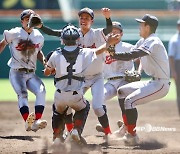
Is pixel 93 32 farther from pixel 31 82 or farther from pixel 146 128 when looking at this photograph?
pixel 146 128

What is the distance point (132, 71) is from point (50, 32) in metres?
1.31

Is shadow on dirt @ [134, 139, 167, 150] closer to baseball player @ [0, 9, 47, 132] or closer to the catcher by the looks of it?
the catcher

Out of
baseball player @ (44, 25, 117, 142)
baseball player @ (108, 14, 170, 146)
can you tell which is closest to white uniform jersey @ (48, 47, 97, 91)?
baseball player @ (44, 25, 117, 142)

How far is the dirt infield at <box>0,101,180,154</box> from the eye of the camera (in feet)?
24.0

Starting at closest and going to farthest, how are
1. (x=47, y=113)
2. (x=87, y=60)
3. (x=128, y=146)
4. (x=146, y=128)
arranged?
(x=87, y=60), (x=128, y=146), (x=146, y=128), (x=47, y=113)

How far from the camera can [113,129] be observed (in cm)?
958

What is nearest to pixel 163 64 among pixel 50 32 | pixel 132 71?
pixel 132 71

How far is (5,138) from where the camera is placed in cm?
833

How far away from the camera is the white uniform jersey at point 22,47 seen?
340 inches

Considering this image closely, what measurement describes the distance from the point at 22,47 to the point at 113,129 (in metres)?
2.09

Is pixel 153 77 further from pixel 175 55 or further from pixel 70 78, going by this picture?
pixel 175 55

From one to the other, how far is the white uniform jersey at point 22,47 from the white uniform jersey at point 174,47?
377 centimetres

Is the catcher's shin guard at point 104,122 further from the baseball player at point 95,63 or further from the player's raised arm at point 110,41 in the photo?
the player's raised arm at point 110,41

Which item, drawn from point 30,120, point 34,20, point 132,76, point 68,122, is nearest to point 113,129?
point 132,76
